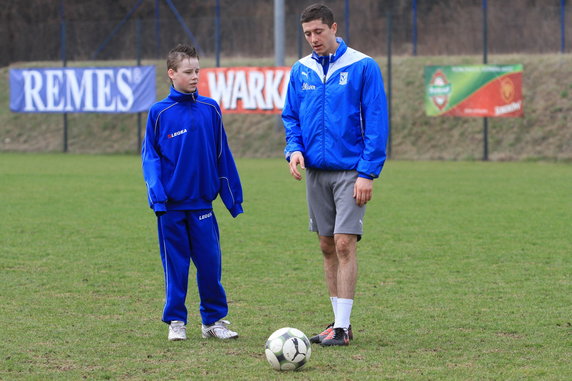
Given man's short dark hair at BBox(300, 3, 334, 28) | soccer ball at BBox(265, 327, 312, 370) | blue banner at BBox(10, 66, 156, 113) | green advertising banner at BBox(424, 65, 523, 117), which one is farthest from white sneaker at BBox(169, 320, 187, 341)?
blue banner at BBox(10, 66, 156, 113)

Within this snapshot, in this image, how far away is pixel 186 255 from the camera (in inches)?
246

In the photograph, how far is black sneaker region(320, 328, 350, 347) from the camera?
591cm

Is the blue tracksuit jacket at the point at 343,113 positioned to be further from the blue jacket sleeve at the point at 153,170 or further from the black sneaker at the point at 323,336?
the black sneaker at the point at 323,336

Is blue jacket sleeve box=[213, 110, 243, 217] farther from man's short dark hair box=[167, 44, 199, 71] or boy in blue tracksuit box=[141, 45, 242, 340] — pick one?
man's short dark hair box=[167, 44, 199, 71]

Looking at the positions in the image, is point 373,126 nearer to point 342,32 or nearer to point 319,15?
point 319,15

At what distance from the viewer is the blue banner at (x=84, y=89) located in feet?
88.4

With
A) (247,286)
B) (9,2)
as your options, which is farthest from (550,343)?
(9,2)

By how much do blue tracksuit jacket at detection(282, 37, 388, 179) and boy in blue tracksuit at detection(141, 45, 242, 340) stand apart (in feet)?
A: 1.77

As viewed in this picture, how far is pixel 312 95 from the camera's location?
19.8ft

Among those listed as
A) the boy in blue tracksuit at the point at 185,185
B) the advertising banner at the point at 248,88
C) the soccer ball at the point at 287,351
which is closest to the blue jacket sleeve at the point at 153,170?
the boy in blue tracksuit at the point at 185,185

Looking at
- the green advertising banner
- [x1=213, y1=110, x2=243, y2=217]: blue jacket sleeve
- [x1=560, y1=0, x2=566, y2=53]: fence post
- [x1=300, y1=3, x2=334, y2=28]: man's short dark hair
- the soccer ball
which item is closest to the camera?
the soccer ball

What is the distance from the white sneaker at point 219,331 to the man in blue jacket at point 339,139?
0.53 meters

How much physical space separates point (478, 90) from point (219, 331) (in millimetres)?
17943

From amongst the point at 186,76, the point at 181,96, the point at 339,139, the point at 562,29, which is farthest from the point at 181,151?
the point at 562,29
